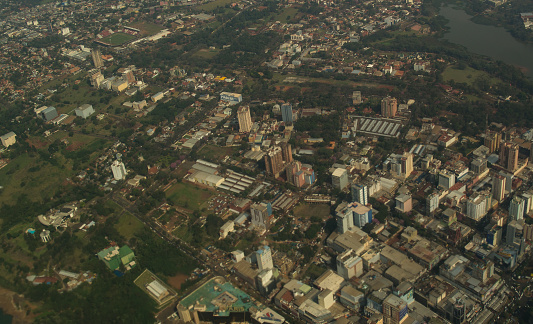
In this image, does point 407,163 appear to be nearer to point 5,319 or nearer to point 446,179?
point 446,179

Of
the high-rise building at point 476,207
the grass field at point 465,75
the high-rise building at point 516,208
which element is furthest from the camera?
the grass field at point 465,75

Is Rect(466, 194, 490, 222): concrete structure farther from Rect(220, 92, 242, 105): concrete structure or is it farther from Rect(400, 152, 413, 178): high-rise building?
Rect(220, 92, 242, 105): concrete structure

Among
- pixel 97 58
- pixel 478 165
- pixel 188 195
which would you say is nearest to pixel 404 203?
pixel 478 165

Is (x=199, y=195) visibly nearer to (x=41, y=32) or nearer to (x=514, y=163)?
(x=514, y=163)

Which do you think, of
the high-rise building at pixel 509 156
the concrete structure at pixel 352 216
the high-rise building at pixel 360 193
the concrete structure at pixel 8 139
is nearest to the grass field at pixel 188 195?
the concrete structure at pixel 352 216

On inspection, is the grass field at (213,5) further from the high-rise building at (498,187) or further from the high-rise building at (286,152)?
the high-rise building at (498,187)

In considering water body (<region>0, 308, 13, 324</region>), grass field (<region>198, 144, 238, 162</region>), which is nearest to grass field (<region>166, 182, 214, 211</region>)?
grass field (<region>198, 144, 238, 162</region>)

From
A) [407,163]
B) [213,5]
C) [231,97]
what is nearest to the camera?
[407,163]
